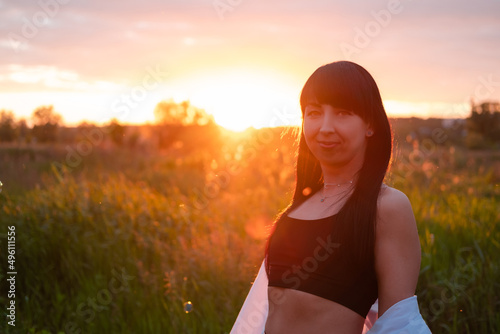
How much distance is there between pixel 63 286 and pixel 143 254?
0.81 meters

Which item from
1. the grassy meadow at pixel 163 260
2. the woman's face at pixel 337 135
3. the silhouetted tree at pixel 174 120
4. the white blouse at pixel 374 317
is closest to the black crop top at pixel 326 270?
the white blouse at pixel 374 317

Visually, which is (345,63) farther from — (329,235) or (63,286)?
(63,286)

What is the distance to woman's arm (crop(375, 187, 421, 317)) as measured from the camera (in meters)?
1.59

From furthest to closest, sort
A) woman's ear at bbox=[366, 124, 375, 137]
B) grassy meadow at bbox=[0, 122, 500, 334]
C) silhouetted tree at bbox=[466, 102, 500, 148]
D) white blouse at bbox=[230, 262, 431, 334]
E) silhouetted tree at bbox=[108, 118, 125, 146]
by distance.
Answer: silhouetted tree at bbox=[466, 102, 500, 148] < silhouetted tree at bbox=[108, 118, 125, 146] < grassy meadow at bbox=[0, 122, 500, 334] < woman's ear at bbox=[366, 124, 375, 137] < white blouse at bbox=[230, 262, 431, 334]

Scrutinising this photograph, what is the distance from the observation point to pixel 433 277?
3.87m

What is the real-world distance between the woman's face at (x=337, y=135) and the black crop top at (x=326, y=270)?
0.26 m

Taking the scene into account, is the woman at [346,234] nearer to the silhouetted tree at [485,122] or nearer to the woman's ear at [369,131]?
the woman's ear at [369,131]

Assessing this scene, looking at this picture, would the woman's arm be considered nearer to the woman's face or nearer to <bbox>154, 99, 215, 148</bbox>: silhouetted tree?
the woman's face

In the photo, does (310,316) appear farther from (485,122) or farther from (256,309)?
(485,122)

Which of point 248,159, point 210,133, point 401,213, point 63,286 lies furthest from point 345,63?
point 210,133

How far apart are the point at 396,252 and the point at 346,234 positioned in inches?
7.8

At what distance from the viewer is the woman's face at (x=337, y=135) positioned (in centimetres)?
179

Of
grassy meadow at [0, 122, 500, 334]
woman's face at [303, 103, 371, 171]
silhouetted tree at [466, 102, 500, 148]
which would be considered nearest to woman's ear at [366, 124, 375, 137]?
woman's face at [303, 103, 371, 171]

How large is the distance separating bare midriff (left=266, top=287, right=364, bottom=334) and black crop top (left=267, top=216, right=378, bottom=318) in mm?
25
